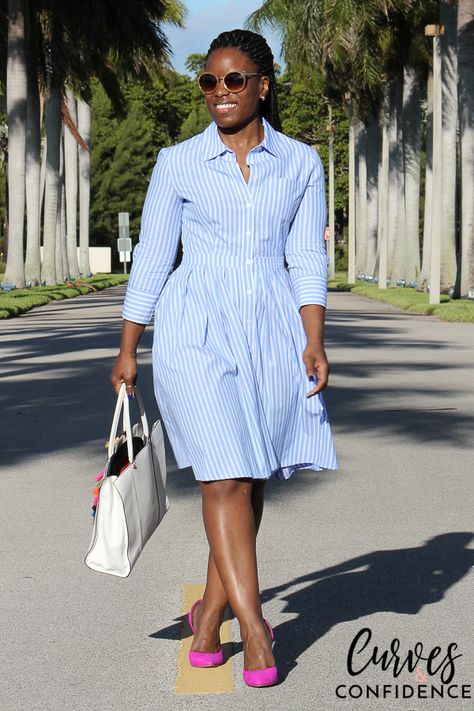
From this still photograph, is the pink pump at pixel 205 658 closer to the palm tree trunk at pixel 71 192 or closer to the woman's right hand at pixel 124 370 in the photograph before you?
the woman's right hand at pixel 124 370

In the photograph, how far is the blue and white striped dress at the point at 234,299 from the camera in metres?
4.47

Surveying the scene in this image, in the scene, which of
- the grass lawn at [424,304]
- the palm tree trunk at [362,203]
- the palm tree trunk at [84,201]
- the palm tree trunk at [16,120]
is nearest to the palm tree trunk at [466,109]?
the grass lawn at [424,304]

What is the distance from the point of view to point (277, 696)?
4.52 metres

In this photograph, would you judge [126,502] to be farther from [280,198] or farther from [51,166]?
[51,166]

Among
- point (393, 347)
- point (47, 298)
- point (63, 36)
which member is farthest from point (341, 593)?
point (63, 36)

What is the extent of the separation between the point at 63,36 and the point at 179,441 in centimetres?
3515

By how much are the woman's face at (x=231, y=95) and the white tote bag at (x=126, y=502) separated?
0.93 m

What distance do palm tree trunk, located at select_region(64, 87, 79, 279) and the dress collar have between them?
53.2 m

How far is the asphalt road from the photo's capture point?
4.65 m

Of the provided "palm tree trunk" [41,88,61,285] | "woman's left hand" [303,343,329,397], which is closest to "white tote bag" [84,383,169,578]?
"woman's left hand" [303,343,329,397]

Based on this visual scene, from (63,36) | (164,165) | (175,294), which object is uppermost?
(63,36)

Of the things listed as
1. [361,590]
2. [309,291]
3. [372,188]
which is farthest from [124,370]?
[372,188]

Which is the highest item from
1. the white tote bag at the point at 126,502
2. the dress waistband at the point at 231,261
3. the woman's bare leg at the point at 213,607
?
the dress waistband at the point at 231,261

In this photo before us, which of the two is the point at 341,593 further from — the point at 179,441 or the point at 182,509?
the point at 182,509
